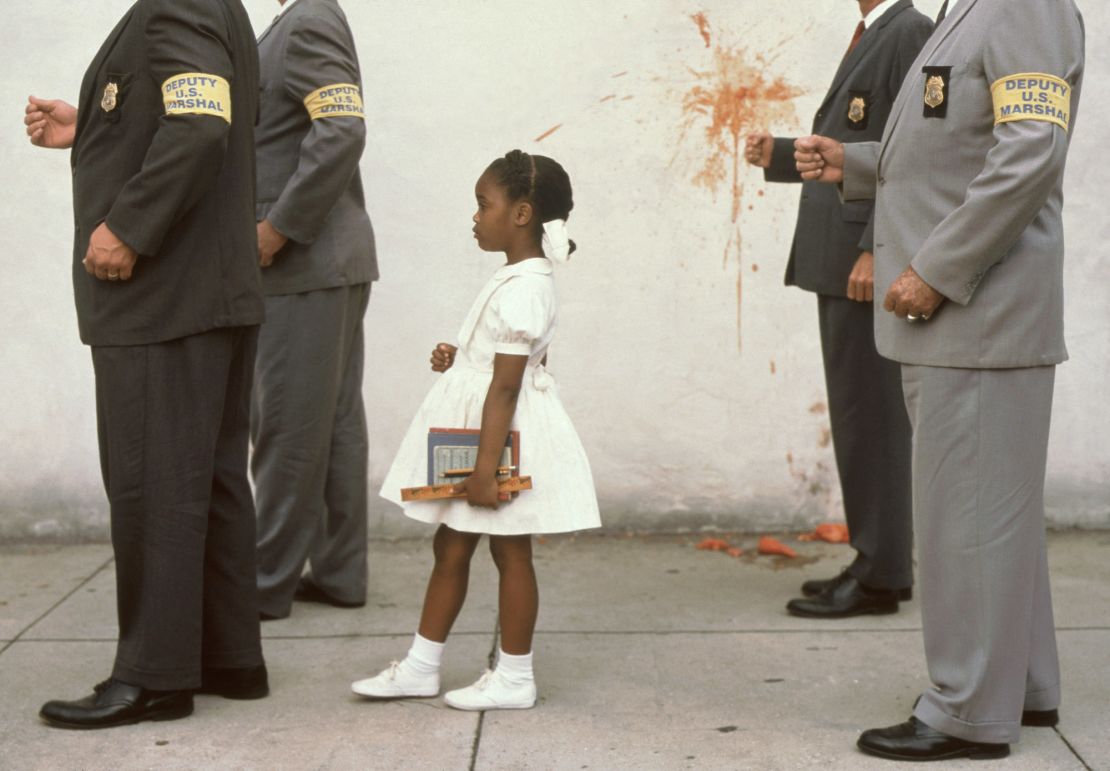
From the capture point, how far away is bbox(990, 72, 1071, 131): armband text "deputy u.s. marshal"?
3.26 meters

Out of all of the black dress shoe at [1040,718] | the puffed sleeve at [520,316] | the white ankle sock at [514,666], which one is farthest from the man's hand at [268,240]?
the black dress shoe at [1040,718]

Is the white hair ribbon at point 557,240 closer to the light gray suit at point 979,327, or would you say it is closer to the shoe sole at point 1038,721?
the light gray suit at point 979,327

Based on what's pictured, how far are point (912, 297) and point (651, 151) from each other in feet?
7.73

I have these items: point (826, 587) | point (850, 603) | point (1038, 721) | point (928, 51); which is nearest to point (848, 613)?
point (850, 603)

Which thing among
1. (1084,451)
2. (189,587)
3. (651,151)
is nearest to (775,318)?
(651,151)

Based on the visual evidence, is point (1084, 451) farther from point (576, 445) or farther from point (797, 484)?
point (576, 445)

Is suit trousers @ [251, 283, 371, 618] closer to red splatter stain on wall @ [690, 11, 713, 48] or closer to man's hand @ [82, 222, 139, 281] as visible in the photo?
man's hand @ [82, 222, 139, 281]

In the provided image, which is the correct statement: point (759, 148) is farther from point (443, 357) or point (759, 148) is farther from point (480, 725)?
point (480, 725)

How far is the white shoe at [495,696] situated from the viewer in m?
3.95

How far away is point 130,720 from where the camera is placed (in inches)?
152

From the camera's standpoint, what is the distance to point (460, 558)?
3.96 m

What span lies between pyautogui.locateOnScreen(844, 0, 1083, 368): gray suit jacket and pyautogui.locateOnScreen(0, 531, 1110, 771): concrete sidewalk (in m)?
0.99

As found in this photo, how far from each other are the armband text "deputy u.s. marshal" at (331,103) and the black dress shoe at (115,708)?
1727 millimetres

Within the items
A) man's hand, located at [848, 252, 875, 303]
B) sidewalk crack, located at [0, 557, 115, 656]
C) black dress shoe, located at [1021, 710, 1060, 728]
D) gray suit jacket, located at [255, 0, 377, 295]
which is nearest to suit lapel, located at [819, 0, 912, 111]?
man's hand, located at [848, 252, 875, 303]
